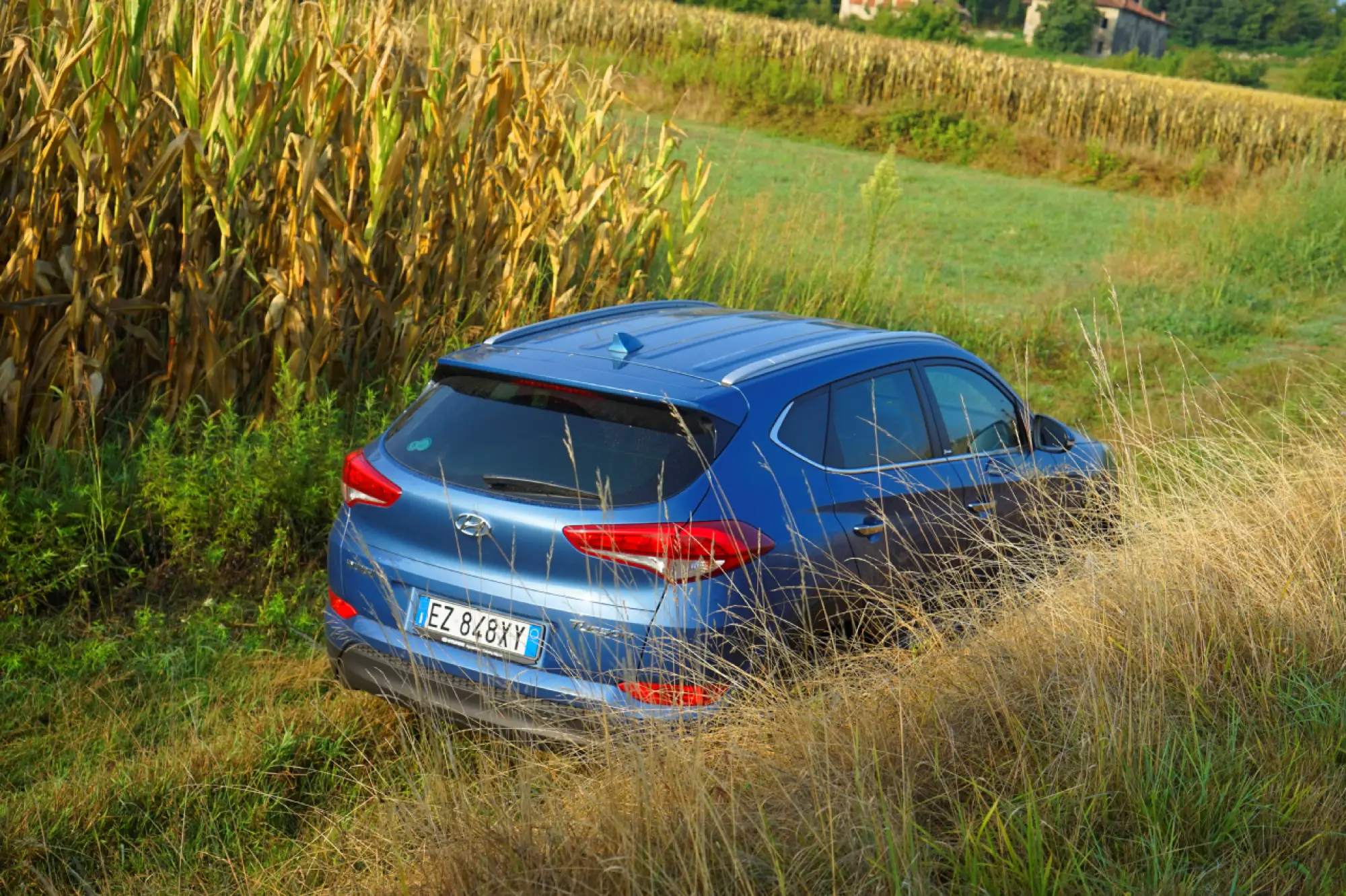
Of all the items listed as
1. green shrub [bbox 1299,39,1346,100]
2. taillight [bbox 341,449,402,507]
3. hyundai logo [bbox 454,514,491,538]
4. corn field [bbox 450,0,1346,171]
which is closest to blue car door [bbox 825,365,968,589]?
hyundai logo [bbox 454,514,491,538]

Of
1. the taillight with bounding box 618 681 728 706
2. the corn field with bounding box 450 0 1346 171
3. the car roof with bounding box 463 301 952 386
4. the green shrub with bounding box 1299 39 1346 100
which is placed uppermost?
the green shrub with bounding box 1299 39 1346 100

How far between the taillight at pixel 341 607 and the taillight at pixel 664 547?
98cm

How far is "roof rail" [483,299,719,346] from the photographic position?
4.93 meters

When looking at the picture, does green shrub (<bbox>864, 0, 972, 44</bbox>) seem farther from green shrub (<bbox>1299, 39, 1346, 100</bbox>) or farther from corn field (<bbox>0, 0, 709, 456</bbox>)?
corn field (<bbox>0, 0, 709, 456</bbox>)

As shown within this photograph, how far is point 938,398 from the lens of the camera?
17.8ft

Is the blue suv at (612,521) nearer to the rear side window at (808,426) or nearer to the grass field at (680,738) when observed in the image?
the rear side window at (808,426)

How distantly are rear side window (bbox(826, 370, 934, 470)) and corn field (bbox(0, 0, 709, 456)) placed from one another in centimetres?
318

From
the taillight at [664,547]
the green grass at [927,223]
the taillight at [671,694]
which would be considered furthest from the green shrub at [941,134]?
the taillight at [671,694]

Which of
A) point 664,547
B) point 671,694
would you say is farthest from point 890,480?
point 671,694

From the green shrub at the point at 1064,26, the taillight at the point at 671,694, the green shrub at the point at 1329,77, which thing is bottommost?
the taillight at the point at 671,694

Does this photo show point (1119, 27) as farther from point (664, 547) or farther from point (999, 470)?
point (664, 547)

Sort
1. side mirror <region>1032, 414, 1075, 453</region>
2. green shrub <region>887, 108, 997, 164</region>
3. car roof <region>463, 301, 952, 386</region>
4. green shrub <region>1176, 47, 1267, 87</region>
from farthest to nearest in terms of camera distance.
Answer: green shrub <region>1176, 47, 1267, 87</region> < green shrub <region>887, 108, 997, 164</region> < side mirror <region>1032, 414, 1075, 453</region> < car roof <region>463, 301, 952, 386</region>

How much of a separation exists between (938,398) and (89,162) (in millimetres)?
4089

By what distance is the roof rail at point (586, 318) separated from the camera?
493cm
